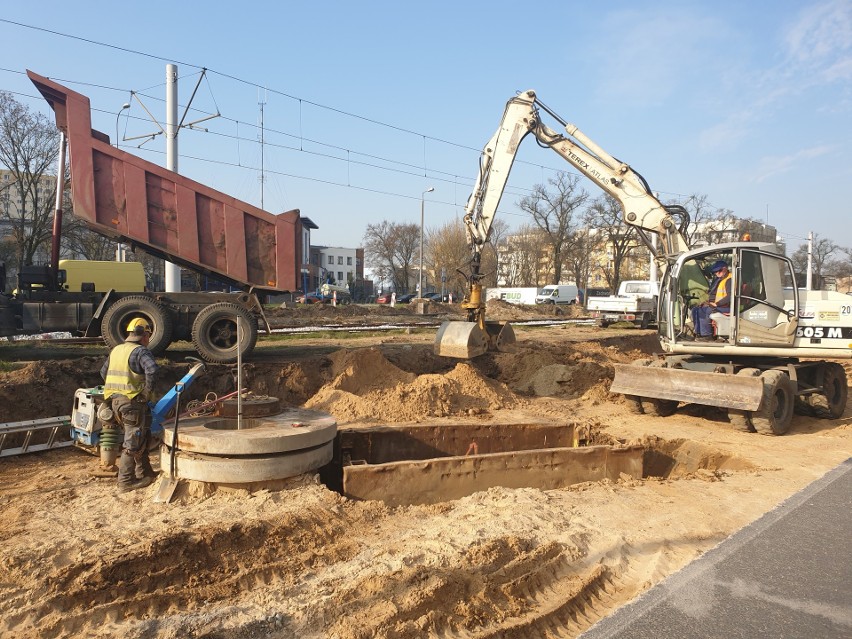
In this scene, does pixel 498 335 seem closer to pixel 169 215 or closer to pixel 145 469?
pixel 169 215

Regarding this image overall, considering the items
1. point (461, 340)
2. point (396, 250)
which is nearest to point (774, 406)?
point (461, 340)

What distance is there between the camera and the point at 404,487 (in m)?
5.87

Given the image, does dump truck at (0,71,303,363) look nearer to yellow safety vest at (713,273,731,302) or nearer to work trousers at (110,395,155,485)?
work trousers at (110,395,155,485)

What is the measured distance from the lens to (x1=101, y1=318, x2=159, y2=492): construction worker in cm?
572

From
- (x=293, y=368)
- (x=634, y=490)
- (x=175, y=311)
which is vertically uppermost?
(x=175, y=311)

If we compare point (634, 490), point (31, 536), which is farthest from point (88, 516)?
point (634, 490)

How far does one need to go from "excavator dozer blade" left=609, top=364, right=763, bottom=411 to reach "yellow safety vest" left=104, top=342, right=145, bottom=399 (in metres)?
7.10

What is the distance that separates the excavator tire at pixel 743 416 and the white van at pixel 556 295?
3728 centimetres

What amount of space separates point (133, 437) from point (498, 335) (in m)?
6.80

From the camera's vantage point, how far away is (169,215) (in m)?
11.0

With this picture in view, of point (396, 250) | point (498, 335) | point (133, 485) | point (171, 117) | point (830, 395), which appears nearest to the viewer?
point (133, 485)

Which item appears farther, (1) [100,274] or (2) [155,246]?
(1) [100,274]

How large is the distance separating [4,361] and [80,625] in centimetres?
868

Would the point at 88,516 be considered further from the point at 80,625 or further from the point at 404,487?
the point at 404,487
